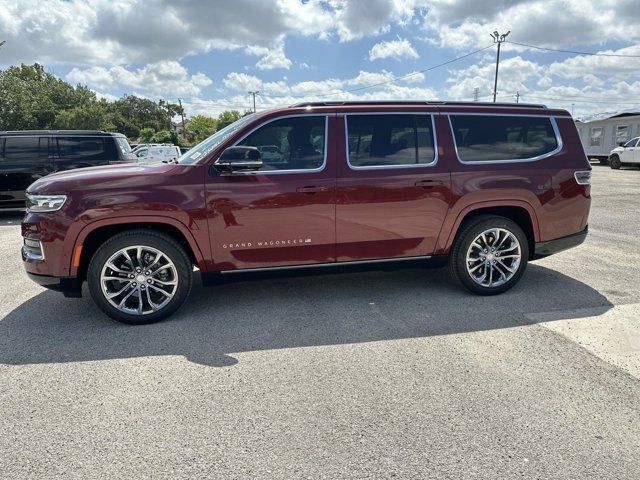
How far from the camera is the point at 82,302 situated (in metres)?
4.58

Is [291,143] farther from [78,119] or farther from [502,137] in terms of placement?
[78,119]

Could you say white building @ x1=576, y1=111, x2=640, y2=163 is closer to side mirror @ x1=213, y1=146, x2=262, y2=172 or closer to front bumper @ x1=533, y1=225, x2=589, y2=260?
front bumper @ x1=533, y1=225, x2=589, y2=260

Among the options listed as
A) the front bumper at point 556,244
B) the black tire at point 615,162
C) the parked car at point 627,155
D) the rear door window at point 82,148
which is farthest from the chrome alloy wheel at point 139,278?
the black tire at point 615,162

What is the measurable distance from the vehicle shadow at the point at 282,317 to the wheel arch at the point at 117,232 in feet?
1.82

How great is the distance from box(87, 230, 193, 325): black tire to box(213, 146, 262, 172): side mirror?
83 centimetres

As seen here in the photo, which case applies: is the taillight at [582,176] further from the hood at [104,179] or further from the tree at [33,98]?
the tree at [33,98]

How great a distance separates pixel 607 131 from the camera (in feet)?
96.4

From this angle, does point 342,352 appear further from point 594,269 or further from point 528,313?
point 594,269

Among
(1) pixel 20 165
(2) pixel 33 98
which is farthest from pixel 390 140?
(2) pixel 33 98

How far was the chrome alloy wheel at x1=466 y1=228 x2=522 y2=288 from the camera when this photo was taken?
463 cm

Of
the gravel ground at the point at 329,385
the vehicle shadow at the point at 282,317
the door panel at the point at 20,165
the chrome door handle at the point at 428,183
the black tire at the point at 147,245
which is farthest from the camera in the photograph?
the door panel at the point at 20,165

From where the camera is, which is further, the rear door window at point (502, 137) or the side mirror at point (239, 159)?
the rear door window at point (502, 137)

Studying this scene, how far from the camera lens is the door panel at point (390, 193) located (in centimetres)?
420

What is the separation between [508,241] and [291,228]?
2.32m
